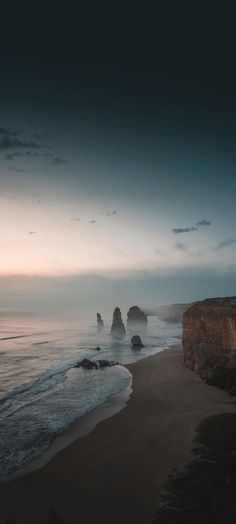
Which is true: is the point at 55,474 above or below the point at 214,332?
below

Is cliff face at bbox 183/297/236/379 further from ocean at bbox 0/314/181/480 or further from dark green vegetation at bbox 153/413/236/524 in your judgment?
dark green vegetation at bbox 153/413/236/524

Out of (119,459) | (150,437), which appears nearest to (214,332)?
(150,437)

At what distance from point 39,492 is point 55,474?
1.74m

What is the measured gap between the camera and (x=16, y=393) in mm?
33938

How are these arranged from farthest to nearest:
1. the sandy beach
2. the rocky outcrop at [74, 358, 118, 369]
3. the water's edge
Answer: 1. the rocky outcrop at [74, 358, 118, 369]
2. the water's edge
3. the sandy beach

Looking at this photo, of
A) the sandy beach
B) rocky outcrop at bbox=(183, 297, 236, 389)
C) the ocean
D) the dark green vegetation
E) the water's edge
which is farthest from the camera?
rocky outcrop at bbox=(183, 297, 236, 389)

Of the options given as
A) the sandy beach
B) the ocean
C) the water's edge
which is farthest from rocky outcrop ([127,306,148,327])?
the sandy beach

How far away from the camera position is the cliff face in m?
32.3

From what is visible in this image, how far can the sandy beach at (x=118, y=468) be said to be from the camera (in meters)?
14.3

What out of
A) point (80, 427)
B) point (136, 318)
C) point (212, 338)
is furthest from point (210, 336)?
point (136, 318)

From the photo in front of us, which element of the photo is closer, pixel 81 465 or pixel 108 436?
pixel 81 465

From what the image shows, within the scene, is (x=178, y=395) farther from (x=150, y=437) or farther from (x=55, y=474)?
(x=55, y=474)

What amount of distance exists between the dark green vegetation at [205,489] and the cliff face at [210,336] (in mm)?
12965

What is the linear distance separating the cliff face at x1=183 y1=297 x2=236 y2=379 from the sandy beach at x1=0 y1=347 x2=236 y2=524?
172 inches
